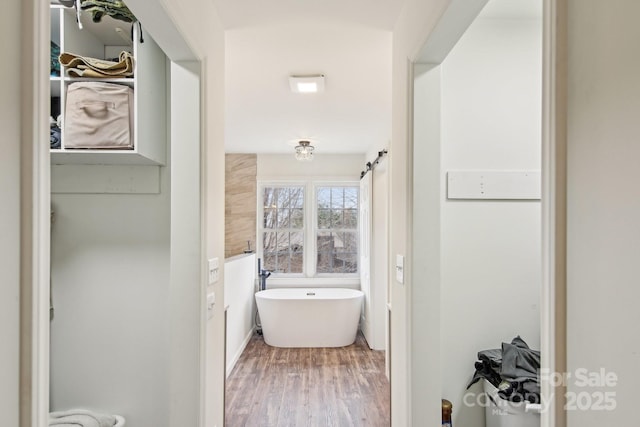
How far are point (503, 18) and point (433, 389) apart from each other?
67.2 inches

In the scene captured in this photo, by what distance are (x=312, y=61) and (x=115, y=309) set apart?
5.66ft

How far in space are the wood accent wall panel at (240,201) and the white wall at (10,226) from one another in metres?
5.00

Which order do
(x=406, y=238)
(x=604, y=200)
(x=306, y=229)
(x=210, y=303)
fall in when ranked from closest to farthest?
1. (x=604, y=200)
2. (x=406, y=238)
3. (x=210, y=303)
4. (x=306, y=229)

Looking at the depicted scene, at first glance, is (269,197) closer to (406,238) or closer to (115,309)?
(115,309)

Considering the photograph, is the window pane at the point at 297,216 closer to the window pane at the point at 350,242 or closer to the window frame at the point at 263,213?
the window frame at the point at 263,213

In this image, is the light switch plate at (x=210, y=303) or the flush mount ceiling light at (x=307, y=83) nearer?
the light switch plate at (x=210, y=303)

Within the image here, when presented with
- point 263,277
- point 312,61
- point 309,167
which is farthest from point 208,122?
point 309,167

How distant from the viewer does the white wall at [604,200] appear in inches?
21.5

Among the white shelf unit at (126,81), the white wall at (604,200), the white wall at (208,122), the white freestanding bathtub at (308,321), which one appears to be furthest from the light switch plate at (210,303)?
the white freestanding bathtub at (308,321)

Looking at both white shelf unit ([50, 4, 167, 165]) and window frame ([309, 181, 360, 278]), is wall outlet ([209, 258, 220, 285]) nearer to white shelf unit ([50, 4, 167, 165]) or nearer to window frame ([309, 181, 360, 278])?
white shelf unit ([50, 4, 167, 165])

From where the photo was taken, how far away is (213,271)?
6.05 ft

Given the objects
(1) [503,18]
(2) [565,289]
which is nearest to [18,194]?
(2) [565,289]

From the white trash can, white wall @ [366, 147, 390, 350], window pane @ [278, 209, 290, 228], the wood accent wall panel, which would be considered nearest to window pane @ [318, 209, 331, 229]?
window pane @ [278, 209, 290, 228]

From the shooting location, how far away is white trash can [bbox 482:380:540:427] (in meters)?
1.64
